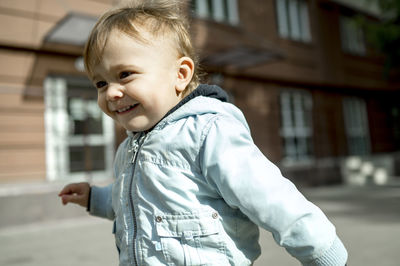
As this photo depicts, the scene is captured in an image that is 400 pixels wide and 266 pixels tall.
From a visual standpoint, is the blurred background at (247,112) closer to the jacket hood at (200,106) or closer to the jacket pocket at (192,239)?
the jacket hood at (200,106)

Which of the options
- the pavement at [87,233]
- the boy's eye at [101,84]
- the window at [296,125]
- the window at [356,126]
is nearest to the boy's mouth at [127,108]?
the boy's eye at [101,84]

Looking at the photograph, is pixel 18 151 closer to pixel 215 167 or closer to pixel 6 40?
pixel 6 40

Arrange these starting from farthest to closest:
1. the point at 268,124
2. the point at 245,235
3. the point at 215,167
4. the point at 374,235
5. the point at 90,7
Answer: the point at 268,124, the point at 90,7, the point at 374,235, the point at 245,235, the point at 215,167

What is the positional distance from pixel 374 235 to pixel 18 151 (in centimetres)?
520

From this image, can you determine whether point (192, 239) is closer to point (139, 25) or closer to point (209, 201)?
point (209, 201)

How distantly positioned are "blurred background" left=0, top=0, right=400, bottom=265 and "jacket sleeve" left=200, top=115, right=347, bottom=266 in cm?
83

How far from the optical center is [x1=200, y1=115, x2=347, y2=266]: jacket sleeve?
3.30ft

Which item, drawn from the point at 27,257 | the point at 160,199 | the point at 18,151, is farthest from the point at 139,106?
the point at 18,151

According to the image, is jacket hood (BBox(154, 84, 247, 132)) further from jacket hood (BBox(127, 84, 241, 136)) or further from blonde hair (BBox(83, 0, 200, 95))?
blonde hair (BBox(83, 0, 200, 95))

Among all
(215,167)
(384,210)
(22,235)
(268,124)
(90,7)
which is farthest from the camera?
(268,124)

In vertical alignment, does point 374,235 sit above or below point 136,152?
below

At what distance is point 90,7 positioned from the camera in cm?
673

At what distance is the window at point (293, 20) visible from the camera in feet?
34.6

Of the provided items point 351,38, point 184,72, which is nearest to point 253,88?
point 351,38
